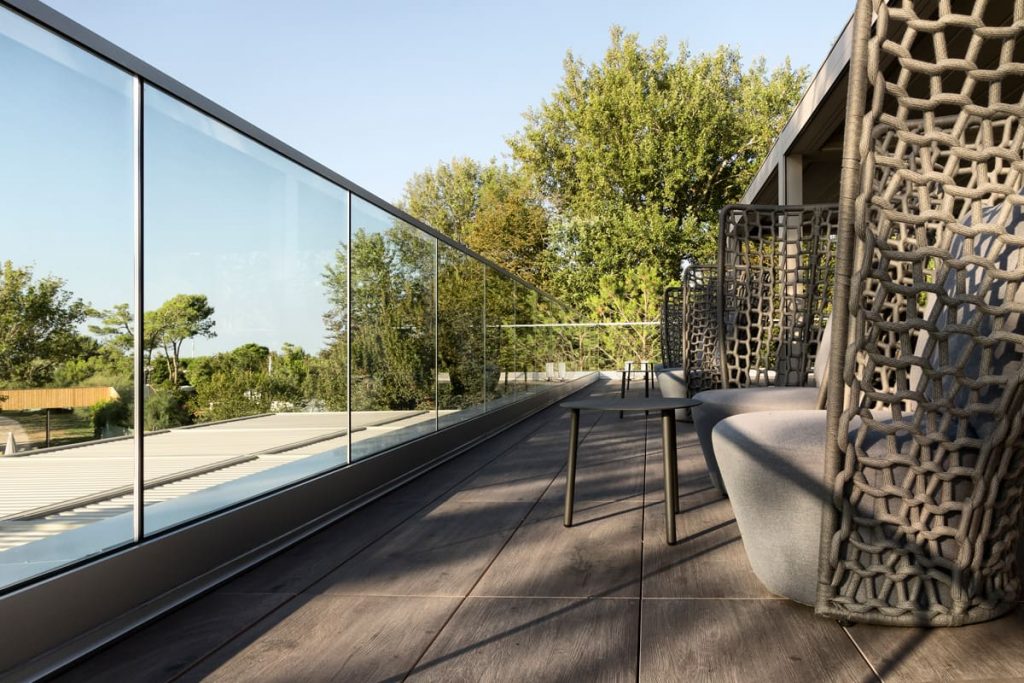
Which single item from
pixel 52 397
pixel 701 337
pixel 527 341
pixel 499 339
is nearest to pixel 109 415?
pixel 52 397

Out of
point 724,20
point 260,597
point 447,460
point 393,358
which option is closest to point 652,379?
point 447,460

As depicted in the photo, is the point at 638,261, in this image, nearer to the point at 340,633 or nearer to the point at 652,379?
the point at 652,379

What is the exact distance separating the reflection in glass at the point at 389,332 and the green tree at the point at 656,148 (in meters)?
15.0

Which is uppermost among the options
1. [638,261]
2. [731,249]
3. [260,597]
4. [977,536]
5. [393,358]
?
[638,261]

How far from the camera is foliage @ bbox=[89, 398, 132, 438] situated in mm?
1782

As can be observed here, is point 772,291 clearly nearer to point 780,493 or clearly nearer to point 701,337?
point 701,337

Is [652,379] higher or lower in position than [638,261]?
lower

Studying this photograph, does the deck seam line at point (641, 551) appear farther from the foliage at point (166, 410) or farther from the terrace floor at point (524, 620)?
the foliage at point (166, 410)

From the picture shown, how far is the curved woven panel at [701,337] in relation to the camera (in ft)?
16.3

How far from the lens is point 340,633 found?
71.8 inches

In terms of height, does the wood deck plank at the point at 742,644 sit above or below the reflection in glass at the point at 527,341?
below

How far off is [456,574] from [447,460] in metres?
2.38

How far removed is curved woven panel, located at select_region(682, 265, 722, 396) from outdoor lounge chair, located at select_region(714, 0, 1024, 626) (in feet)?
10.0

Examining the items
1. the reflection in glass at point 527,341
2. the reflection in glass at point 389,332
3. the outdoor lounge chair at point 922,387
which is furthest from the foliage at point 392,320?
the reflection in glass at point 527,341
